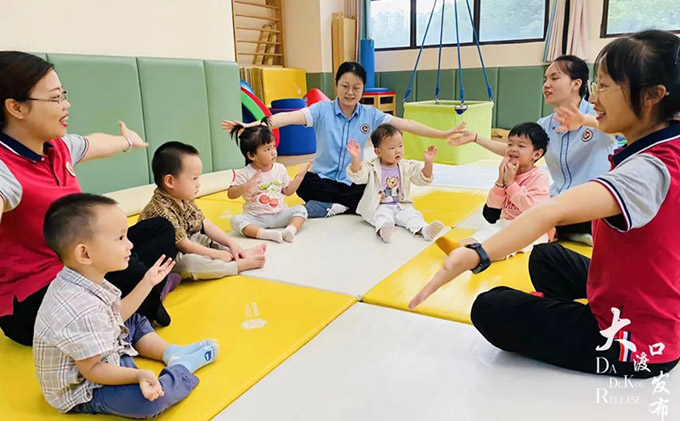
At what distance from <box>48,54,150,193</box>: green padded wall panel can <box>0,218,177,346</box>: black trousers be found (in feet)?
4.93

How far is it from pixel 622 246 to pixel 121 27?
10.1ft

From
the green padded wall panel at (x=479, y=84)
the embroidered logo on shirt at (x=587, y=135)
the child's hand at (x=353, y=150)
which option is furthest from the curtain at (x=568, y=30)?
the child's hand at (x=353, y=150)

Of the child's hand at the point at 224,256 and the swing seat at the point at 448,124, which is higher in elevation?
the swing seat at the point at 448,124

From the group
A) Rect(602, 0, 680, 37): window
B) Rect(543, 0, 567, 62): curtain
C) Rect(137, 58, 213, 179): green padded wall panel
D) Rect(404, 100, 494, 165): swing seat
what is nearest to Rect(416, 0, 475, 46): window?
Rect(543, 0, 567, 62): curtain

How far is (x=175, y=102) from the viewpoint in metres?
3.48

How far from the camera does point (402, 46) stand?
7488 mm

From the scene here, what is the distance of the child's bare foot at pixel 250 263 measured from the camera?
204 cm

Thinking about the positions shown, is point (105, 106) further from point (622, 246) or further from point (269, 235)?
point (622, 246)

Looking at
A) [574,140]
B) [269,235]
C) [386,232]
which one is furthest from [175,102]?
[574,140]

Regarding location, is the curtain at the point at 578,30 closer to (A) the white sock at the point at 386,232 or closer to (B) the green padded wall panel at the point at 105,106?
(A) the white sock at the point at 386,232

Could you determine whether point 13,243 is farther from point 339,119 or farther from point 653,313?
point 339,119

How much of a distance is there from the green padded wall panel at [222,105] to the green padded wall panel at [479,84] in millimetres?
3941

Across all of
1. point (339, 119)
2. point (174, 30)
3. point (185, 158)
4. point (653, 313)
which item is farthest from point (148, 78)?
point (653, 313)

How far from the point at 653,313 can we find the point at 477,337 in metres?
0.48
